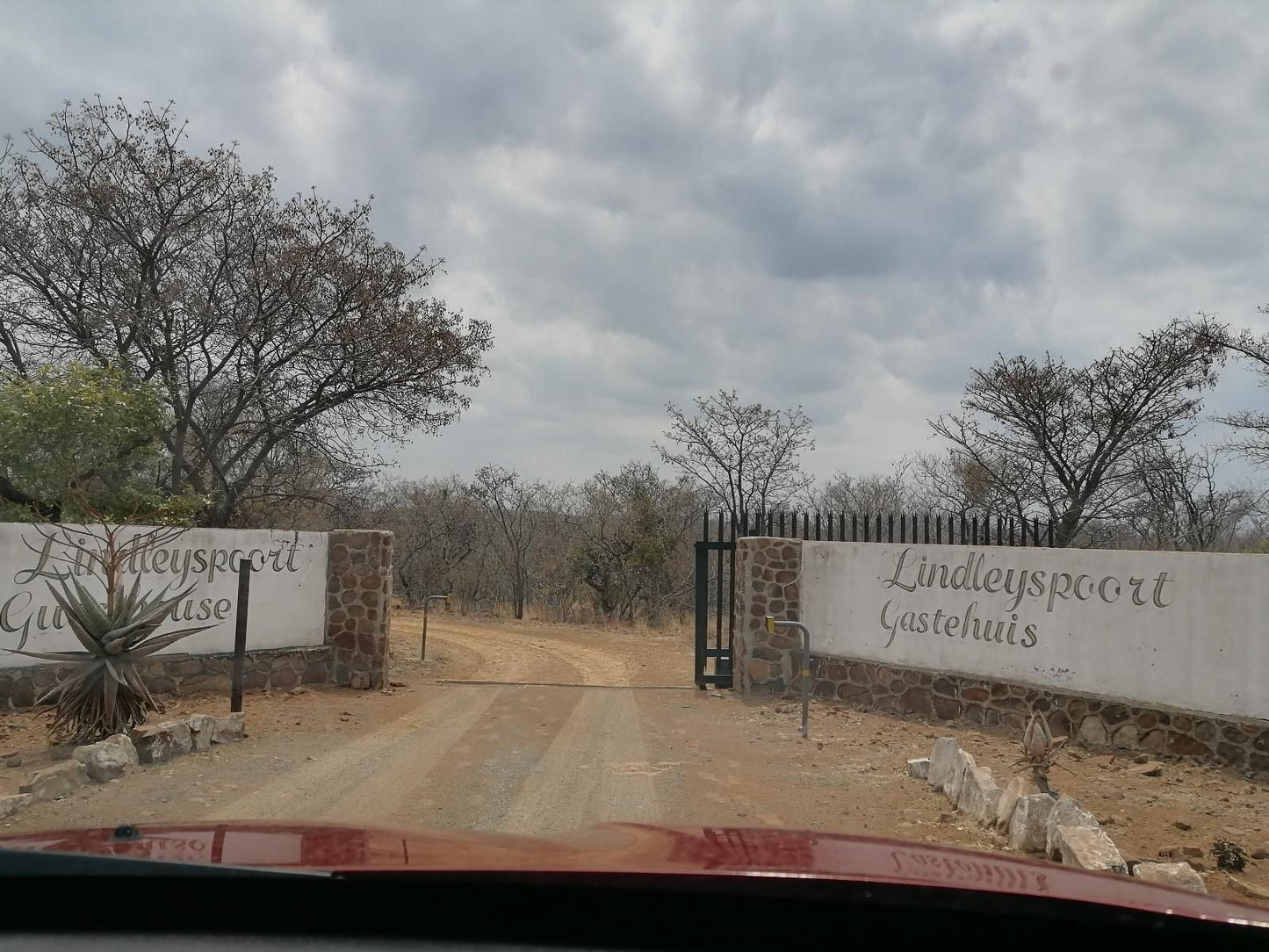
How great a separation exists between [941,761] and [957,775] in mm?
451

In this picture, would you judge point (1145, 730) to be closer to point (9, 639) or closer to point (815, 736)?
point (815, 736)

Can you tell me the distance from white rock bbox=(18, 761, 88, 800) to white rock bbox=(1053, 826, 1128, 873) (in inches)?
257

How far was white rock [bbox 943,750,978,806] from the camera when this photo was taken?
684 centimetres

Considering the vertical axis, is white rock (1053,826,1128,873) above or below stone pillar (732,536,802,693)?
below

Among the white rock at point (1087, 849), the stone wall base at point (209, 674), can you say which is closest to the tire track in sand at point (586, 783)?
the white rock at point (1087, 849)

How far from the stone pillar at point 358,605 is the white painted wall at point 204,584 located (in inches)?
6.8

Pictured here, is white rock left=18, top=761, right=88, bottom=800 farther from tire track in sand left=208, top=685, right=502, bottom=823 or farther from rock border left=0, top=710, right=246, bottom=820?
tire track in sand left=208, top=685, right=502, bottom=823

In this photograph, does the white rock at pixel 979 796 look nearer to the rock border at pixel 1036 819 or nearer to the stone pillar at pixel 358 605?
the rock border at pixel 1036 819

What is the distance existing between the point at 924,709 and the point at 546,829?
6282 millimetres

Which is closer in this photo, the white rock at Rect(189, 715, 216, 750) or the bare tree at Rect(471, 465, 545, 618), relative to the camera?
the white rock at Rect(189, 715, 216, 750)

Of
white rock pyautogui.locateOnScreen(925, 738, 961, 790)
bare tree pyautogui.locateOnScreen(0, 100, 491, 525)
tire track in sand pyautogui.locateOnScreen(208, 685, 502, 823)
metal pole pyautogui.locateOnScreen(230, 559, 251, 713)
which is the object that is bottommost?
tire track in sand pyautogui.locateOnScreen(208, 685, 502, 823)

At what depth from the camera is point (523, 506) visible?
97.0ft

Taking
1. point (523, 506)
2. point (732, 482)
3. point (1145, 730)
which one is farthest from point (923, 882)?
point (523, 506)

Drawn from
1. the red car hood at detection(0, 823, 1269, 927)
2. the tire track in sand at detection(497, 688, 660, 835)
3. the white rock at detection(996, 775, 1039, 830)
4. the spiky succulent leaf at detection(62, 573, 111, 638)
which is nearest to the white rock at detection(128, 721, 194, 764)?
the spiky succulent leaf at detection(62, 573, 111, 638)
